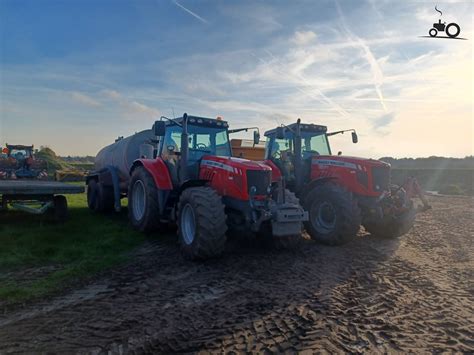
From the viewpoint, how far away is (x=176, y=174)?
720 cm

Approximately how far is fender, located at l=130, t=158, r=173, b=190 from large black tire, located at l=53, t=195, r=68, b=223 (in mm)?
2178

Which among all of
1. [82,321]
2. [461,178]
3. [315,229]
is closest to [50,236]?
[82,321]

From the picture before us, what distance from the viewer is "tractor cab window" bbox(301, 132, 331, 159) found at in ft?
29.5

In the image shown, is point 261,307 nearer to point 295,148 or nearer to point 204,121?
point 204,121

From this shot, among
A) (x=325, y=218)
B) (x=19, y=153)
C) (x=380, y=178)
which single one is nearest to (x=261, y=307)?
(x=325, y=218)

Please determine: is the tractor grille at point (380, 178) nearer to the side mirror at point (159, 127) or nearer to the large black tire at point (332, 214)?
the large black tire at point (332, 214)

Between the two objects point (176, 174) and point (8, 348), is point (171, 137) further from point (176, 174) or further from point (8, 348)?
point (8, 348)

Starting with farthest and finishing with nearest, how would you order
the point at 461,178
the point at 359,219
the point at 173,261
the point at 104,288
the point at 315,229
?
1. the point at 461,178
2. the point at 315,229
3. the point at 359,219
4. the point at 173,261
5. the point at 104,288

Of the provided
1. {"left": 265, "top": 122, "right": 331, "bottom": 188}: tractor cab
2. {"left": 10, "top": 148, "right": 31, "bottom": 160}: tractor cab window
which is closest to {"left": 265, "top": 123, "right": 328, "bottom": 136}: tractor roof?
{"left": 265, "top": 122, "right": 331, "bottom": 188}: tractor cab

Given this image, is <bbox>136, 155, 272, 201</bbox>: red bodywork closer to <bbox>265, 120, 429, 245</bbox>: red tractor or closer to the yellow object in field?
<bbox>265, 120, 429, 245</bbox>: red tractor

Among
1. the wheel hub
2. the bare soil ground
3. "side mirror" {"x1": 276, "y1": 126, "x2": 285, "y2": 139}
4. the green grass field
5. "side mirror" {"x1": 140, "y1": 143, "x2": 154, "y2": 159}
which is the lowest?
the bare soil ground

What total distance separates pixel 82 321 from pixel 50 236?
386cm

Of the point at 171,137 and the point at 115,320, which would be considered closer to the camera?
the point at 115,320

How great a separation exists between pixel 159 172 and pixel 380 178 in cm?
463
